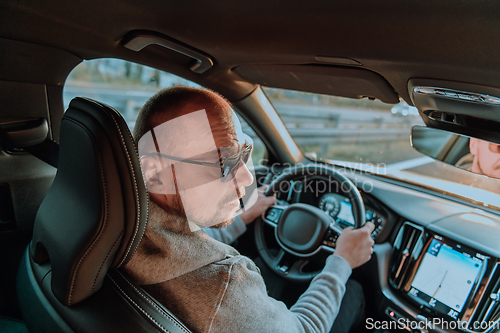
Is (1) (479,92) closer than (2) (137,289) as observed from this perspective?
No

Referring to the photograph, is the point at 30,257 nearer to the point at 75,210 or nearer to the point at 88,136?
the point at 75,210

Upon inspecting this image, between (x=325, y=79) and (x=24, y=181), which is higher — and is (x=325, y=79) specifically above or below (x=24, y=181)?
above

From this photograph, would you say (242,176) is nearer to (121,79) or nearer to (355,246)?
(355,246)

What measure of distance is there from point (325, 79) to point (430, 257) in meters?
1.23

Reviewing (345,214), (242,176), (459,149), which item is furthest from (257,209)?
(459,149)

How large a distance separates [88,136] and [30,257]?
2.35ft

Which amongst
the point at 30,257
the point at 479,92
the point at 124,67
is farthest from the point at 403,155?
the point at 30,257

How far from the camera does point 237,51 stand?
178 centimetres

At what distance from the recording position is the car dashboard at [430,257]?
1.61 metres

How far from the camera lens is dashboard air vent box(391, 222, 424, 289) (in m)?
1.90

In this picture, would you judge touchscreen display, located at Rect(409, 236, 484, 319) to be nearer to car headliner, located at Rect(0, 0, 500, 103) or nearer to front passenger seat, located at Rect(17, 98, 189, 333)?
car headliner, located at Rect(0, 0, 500, 103)

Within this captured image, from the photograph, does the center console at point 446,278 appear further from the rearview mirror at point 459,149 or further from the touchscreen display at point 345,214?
the rearview mirror at point 459,149

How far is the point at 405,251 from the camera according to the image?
1.95 m

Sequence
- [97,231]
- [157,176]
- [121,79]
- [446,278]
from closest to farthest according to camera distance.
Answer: [97,231]
[157,176]
[446,278]
[121,79]
